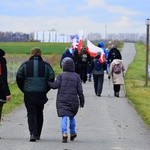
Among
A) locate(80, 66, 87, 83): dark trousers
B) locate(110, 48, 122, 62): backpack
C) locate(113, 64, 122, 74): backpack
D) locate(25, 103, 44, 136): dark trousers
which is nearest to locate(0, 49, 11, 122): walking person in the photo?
locate(25, 103, 44, 136): dark trousers

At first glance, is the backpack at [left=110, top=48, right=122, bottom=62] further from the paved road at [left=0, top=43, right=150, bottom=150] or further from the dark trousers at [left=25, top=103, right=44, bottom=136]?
the dark trousers at [left=25, top=103, right=44, bottom=136]

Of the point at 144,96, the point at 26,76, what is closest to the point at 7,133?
the point at 26,76

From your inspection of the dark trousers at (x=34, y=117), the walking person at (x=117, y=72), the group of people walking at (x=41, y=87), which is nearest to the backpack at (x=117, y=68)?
the walking person at (x=117, y=72)

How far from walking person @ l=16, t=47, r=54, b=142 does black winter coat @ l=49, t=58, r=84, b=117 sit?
0.20 meters

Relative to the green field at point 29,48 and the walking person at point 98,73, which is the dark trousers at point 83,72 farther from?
the green field at point 29,48

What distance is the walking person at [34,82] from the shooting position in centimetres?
1137

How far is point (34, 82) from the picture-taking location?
37.3ft

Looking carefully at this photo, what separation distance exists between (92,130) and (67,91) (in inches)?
83.0

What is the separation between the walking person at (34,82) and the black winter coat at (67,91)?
204 millimetres

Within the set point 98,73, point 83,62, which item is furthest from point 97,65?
point 83,62

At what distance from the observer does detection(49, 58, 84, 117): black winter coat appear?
448 inches

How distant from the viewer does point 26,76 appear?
37.3ft

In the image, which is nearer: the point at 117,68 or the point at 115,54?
the point at 117,68

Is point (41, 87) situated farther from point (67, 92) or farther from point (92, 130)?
point (92, 130)
